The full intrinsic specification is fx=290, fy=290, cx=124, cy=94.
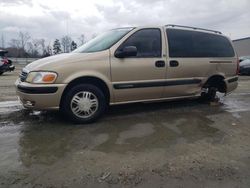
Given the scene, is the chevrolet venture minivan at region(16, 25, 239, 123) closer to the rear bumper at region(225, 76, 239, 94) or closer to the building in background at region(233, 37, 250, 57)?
the rear bumper at region(225, 76, 239, 94)

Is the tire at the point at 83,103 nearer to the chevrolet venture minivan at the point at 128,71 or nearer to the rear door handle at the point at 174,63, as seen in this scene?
the chevrolet venture minivan at the point at 128,71

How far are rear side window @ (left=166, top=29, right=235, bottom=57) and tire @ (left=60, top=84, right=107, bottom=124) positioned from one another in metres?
1.81

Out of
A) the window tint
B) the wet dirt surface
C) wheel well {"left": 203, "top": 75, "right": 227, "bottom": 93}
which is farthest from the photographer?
wheel well {"left": 203, "top": 75, "right": 227, "bottom": 93}

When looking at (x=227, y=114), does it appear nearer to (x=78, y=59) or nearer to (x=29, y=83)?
(x=78, y=59)

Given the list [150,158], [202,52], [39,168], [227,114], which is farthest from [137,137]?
[202,52]

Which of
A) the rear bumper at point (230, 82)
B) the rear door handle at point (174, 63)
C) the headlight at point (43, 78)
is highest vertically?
the rear door handle at point (174, 63)

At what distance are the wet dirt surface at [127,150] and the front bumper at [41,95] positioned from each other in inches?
14.9

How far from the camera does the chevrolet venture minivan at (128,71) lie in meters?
4.76

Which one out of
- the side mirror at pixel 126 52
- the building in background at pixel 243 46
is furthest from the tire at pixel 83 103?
the building in background at pixel 243 46

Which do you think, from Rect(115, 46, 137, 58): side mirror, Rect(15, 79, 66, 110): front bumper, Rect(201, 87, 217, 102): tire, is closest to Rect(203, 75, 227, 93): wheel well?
Rect(201, 87, 217, 102): tire

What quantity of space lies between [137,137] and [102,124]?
91 centimetres

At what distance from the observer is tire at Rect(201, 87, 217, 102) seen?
7020 millimetres

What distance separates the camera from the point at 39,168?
325 centimetres

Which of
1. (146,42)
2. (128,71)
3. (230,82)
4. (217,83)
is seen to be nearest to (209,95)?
(217,83)
